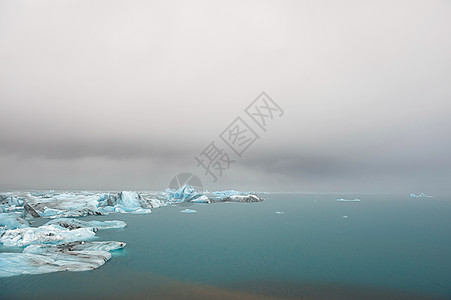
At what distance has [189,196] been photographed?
84.9m

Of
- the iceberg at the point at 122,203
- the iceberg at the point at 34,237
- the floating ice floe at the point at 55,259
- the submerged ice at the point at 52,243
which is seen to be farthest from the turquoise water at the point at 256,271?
the iceberg at the point at 122,203

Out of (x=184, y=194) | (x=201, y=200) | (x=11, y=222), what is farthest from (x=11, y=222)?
(x=201, y=200)

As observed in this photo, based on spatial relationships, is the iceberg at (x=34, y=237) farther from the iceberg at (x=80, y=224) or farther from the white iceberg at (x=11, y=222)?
the white iceberg at (x=11, y=222)

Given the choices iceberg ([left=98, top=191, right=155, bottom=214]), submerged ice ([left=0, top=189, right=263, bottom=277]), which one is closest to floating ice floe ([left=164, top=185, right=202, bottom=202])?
iceberg ([left=98, top=191, right=155, bottom=214])

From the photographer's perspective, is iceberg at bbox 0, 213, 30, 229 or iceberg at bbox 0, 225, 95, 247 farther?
iceberg at bbox 0, 213, 30, 229

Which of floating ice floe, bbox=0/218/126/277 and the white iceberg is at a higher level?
the white iceberg

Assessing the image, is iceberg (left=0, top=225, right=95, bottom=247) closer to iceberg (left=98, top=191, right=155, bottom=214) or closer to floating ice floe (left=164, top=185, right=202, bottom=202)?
iceberg (left=98, top=191, right=155, bottom=214)

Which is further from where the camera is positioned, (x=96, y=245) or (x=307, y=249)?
(x=307, y=249)

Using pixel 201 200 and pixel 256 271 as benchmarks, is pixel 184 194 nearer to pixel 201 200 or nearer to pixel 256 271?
pixel 201 200

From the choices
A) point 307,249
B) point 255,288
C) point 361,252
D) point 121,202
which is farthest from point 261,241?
point 121,202

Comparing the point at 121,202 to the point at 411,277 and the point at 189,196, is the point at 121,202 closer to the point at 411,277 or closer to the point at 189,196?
the point at 189,196

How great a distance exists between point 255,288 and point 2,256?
54.1ft

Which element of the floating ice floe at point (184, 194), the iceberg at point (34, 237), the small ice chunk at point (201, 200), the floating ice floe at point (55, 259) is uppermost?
the floating ice floe at point (184, 194)

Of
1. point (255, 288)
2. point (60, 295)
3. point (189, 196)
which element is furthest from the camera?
point (189, 196)
